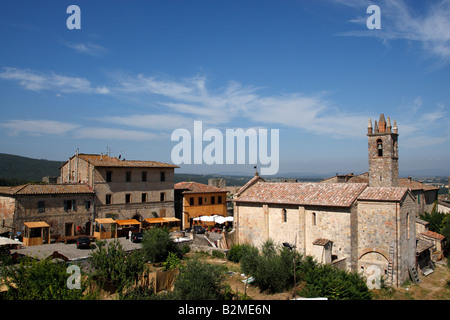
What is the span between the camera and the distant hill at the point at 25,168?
388ft

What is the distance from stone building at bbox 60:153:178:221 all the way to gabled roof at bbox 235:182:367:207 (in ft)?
42.9

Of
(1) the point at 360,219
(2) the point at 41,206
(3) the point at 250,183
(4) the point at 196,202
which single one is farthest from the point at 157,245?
(4) the point at 196,202

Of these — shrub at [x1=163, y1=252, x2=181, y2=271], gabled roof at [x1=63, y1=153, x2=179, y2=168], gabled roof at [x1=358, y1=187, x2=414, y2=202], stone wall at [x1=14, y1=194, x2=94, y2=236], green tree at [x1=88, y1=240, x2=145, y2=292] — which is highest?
gabled roof at [x1=63, y1=153, x2=179, y2=168]

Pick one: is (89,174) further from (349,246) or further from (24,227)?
(349,246)

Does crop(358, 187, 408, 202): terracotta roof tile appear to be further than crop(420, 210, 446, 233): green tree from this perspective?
No

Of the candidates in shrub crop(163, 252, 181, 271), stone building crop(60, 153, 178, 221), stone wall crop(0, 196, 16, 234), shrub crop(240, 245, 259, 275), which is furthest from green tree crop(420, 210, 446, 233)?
stone wall crop(0, 196, 16, 234)

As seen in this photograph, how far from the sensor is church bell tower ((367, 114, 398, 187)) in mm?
26719

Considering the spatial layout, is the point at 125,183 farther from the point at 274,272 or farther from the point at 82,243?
the point at 274,272

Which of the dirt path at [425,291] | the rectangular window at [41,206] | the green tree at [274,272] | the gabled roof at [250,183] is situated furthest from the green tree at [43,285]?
the gabled roof at [250,183]

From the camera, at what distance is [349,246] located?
2472cm

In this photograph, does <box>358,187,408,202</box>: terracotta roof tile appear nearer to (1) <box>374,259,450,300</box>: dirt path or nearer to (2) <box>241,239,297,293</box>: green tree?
(1) <box>374,259,450,300</box>: dirt path

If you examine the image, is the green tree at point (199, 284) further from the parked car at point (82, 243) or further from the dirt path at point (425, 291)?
the parked car at point (82, 243)
